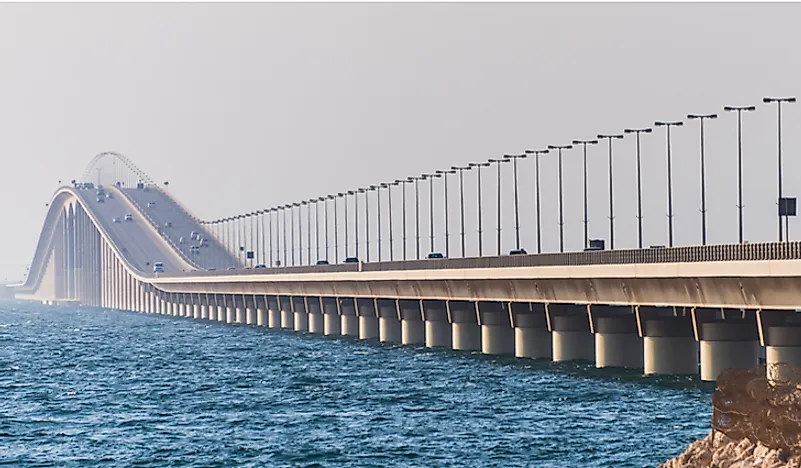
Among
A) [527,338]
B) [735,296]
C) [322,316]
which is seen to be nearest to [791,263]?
[735,296]

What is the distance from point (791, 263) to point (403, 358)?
142ft

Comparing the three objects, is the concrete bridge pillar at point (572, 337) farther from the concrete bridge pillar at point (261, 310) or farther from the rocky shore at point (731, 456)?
the concrete bridge pillar at point (261, 310)

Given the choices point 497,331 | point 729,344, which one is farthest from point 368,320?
point 729,344

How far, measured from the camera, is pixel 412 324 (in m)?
123

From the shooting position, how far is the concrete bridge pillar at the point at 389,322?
129m

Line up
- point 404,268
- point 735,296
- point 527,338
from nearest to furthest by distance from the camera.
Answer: point 735,296, point 527,338, point 404,268

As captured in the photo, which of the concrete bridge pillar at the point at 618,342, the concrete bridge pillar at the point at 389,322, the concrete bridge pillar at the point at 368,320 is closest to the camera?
the concrete bridge pillar at the point at 618,342

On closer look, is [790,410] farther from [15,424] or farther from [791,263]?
[15,424]

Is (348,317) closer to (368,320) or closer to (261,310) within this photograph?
(368,320)

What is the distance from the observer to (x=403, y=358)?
100938 mm

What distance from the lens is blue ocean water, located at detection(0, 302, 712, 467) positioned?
4912cm

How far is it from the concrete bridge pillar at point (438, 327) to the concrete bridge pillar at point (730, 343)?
149 feet

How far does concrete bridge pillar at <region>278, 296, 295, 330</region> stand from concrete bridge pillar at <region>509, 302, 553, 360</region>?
7401 centimetres

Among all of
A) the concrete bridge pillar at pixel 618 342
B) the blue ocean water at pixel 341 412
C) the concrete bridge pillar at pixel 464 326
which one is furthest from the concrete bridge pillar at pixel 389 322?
the concrete bridge pillar at pixel 618 342
